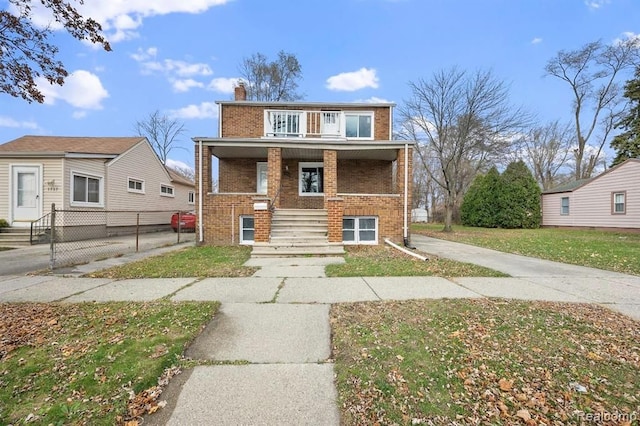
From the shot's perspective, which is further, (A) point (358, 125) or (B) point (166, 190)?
(B) point (166, 190)

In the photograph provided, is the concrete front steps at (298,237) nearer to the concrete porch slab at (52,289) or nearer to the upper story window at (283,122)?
the concrete porch slab at (52,289)

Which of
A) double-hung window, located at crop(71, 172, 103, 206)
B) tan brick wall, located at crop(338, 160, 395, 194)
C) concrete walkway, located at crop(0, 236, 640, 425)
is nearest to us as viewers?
concrete walkway, located at crop(0, 236, 640, 425)

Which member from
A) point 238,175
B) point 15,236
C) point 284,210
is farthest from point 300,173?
point 15,236

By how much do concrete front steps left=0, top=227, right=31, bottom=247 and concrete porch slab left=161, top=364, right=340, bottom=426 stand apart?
43.0ft

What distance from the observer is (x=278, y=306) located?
4.12m

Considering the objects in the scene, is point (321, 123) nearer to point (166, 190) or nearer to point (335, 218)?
point (335, 218)

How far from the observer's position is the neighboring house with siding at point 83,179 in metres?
12.1

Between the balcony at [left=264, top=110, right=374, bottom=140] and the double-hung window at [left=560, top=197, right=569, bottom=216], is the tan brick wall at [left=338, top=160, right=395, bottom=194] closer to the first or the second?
the balcony at [left=264, top=110, right=374, bottom=140]

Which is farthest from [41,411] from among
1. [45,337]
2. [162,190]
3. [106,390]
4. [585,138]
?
[585,138]

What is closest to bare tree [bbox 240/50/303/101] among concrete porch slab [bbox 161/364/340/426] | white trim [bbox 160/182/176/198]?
white trim [bbox 160/182/176/198]

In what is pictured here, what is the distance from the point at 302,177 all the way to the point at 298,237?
482 cm

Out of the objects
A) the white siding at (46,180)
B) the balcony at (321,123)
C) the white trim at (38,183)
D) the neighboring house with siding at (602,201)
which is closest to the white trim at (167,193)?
the white siding at (46,180)

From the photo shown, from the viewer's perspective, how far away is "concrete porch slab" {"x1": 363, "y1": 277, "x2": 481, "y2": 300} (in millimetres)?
4574

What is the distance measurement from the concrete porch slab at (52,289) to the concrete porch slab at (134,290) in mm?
231
